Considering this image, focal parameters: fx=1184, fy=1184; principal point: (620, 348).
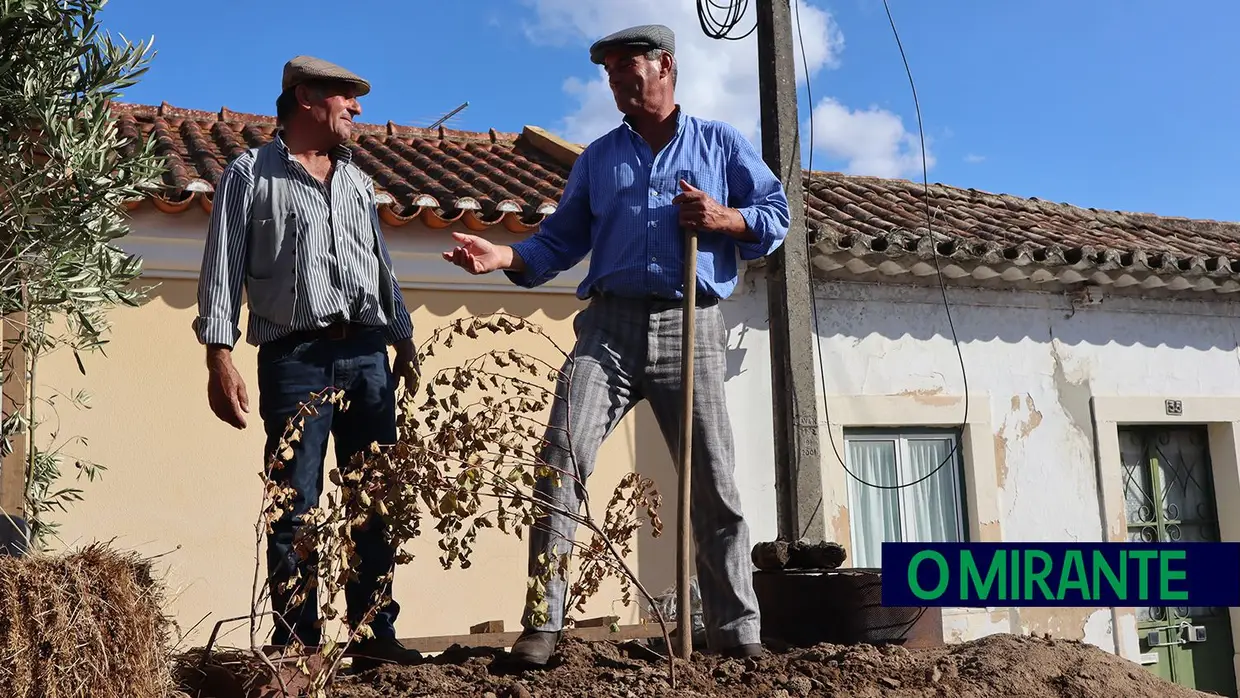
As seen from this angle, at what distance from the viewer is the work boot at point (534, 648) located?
134 inches

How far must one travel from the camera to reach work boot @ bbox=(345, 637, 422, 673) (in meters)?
3.58

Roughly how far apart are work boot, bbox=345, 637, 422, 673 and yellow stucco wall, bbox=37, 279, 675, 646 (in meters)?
3.18

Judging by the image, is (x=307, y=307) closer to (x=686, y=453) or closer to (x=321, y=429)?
(x=321, y=429)

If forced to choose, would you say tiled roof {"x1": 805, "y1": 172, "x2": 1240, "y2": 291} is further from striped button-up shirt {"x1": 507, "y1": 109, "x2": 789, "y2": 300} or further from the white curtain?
striped button-up shirt {"x1": 507, "y1": 109, "x2": 789, "y2": 300}

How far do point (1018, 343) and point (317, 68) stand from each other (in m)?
6.61

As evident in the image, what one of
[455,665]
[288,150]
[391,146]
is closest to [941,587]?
[455,665]

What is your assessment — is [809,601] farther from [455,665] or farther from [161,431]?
[161,431]

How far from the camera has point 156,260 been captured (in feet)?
22.1

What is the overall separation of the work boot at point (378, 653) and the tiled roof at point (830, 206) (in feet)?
11.8

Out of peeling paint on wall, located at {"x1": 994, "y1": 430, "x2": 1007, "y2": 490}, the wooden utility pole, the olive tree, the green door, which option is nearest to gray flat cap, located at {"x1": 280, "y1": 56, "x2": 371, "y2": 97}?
the olive tree

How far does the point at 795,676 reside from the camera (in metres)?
3.35

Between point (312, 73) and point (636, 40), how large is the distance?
1033 mm

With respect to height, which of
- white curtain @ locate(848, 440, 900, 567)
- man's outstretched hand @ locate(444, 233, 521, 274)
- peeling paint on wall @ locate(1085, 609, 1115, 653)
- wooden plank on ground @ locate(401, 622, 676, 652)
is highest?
man's outstretched hand @ locate(444, 233, 521, 274)

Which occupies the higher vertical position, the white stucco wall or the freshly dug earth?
the white stucco wall
